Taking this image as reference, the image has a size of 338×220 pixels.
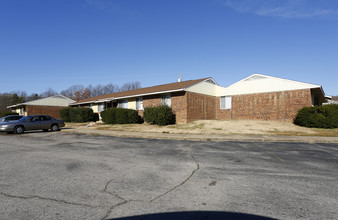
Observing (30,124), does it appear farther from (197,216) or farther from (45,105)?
(45,105)

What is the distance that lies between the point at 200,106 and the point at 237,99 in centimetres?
467

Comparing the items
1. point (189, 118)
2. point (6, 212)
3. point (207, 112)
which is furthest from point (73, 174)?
point (207, 112)

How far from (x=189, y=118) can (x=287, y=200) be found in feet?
57.1

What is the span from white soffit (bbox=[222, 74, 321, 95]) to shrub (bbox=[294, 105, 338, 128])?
280 centimetres

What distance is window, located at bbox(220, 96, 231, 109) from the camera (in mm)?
24500

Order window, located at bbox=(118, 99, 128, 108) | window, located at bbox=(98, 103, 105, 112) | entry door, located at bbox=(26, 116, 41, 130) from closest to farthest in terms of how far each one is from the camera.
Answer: entry door, located at bbox=(26, 116, 41, 130)
window, located at bbox=(118, 99, 128, 108)
window, located at bbox=(98, 103, 105, 112)

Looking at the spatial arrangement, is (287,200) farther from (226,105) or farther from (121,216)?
(226,105)

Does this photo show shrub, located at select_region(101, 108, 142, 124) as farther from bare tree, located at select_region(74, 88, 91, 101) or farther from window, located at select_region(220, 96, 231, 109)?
bare tree, located at select_region(74, 88, 91, 101)

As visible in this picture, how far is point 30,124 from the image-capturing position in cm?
1698

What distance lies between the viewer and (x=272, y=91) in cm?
Result: 2117

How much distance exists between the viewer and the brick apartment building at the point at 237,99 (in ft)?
65.5

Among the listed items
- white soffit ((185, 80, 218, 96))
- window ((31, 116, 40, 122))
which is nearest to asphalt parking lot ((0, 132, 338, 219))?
window ((31, 116, 40, 122))

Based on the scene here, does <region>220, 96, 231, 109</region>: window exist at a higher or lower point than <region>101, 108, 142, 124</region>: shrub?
higher

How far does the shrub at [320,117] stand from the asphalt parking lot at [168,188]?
1197 cm
